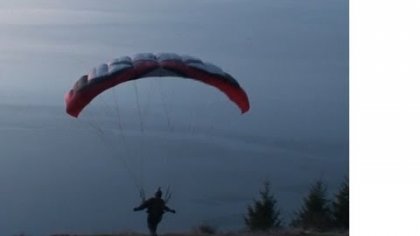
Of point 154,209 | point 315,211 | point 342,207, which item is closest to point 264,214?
point 315,211

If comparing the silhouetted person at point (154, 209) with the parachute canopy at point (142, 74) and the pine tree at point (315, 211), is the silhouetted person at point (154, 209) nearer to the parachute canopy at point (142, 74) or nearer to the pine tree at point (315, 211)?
the parachute canopy at point (142, 74)

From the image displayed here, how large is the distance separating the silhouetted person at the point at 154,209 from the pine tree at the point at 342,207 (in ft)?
3.76

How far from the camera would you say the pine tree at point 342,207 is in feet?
24.5

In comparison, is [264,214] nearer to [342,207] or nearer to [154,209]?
[342,207]

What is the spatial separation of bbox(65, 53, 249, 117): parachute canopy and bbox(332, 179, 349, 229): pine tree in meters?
1.06

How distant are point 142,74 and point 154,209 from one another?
0.95m

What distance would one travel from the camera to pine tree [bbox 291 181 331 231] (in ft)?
24.6

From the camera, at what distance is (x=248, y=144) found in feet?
24.4

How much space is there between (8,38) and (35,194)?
1.00 metres

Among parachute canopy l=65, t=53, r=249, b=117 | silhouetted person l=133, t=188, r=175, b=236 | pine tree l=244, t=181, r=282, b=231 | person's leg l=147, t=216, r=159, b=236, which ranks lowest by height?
person's leg l=147, t=216, r=159, b=236

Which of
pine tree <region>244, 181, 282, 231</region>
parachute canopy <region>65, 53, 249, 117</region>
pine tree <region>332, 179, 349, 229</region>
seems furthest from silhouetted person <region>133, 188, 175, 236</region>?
pine tree <region>332, 179, 349, 229</region>

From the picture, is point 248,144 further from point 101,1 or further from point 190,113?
point 101,1

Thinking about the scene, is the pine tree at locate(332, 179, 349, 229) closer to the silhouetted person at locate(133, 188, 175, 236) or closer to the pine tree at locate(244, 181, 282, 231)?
the pine tree at locate(244, 181, 282, 231)

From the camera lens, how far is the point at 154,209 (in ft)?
23.6
